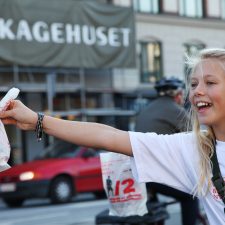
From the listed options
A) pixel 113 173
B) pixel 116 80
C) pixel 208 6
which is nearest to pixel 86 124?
pixel 113 173

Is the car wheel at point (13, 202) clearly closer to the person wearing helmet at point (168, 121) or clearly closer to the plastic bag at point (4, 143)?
the person wearing helmet at point (168, 121)

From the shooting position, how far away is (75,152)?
58.4 feet

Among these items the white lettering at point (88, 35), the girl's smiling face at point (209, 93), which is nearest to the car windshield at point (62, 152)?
the white lettering at point (88, 35)

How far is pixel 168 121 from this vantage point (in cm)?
631

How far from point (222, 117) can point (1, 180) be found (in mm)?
14622

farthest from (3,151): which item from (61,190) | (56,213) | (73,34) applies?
(73,34)

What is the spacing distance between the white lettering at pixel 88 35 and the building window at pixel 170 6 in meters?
5.82

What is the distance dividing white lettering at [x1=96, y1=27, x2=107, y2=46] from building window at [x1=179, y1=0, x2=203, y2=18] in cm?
661

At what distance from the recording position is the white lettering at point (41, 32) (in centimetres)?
2539

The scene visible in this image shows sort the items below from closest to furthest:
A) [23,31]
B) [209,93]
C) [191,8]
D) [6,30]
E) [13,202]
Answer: [209,93] → [13,202] → [6,30] → [23,31] → [191,8]

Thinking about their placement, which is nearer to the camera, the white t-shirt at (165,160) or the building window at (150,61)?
the white t-shirt at (165,160)

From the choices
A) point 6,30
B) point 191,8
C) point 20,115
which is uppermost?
point 191,8

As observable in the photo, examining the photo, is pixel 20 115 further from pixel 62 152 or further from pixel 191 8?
pixel 191 8

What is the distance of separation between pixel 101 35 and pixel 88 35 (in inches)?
23.1
